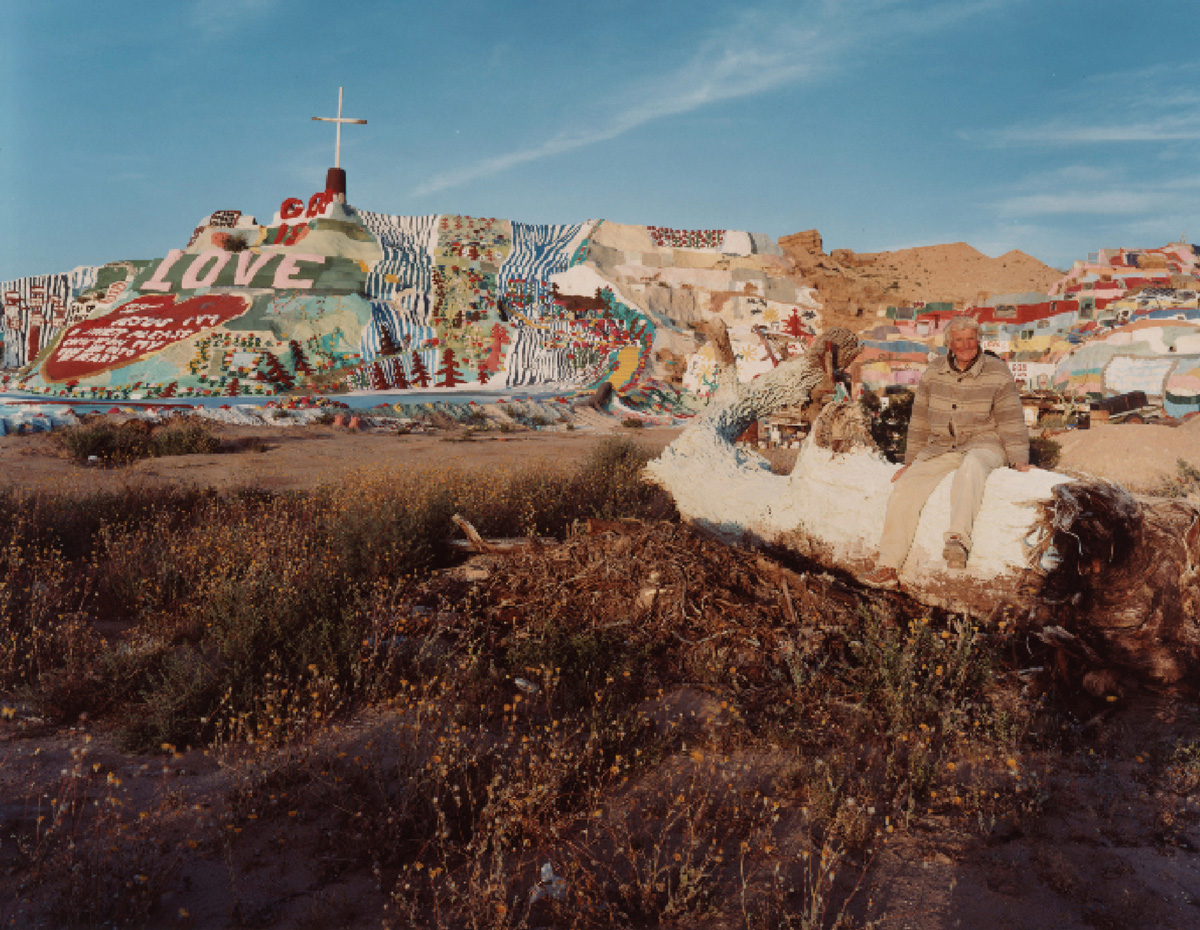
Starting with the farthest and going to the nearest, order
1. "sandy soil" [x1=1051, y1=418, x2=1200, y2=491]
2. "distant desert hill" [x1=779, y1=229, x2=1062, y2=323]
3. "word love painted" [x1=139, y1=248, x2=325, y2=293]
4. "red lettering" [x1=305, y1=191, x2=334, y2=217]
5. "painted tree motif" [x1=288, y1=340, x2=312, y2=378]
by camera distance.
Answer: "distant desert hill" [x1=779, y1=229, x2=1062, y2=323]
"red lettering" [x1=305, y1=191, x2=334, y2=217]
"word love painted" [x1=139, y1=248, x2=325, y2=293]
"painted tree motif" [x1=288, y1=340, x2=312, y2=378]
"sandy soil" [x1=1051, y1=418, x2=1200, y2=491]

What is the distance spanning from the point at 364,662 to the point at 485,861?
4.67 feet

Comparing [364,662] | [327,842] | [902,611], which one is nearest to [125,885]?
[327,842]

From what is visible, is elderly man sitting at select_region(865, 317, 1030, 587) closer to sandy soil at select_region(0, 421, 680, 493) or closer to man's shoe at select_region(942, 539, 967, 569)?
man's shoe at select_region(942, 539, 967, 569)

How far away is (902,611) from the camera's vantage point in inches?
162

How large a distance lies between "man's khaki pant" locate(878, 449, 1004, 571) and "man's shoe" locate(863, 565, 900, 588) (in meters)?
0.07

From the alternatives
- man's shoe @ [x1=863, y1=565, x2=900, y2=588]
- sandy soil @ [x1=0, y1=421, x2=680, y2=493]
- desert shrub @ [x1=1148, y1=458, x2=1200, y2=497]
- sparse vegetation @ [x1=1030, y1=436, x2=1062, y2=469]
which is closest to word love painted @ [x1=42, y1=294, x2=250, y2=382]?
sandy soil @ [x1=0, y1=421, x2=680, y2=493]

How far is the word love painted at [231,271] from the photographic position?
26.1 meters

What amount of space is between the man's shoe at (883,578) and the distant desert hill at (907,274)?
29678 millimetres

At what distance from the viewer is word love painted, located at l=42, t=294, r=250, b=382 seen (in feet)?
74.2

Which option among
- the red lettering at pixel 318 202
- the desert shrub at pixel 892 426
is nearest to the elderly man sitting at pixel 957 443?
the desert shrub at pixel 892 426

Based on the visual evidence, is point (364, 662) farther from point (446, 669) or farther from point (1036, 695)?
point (1036, 695)

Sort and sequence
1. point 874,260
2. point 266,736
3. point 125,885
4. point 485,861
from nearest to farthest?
point 125,885 → point 485,861 → point 266,736 → point 874,260

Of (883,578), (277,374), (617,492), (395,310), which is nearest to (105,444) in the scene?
(617,492)

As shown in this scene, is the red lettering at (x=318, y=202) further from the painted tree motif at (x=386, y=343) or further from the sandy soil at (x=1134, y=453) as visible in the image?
the sandy soil at (x=1134, y=453)
